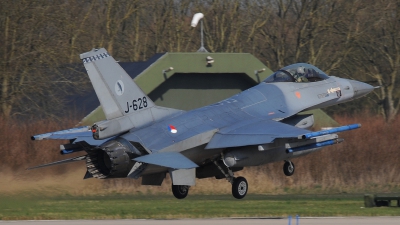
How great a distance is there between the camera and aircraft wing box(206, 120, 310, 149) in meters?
18.1

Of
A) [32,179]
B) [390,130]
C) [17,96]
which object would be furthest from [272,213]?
[17,96]

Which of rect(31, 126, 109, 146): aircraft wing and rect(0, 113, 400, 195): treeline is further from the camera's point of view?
rect(0, 113, 400, 195): treeline

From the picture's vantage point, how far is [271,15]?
42.9 meters

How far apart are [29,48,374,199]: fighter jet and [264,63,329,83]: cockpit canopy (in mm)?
33

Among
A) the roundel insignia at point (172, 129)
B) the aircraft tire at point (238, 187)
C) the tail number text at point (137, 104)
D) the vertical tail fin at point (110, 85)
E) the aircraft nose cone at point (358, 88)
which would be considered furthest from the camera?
the aircraft nose cone at point (358, 88)

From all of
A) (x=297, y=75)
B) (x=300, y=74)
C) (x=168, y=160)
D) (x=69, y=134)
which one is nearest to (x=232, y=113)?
(x=297, y=75)

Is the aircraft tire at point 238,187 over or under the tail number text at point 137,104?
under

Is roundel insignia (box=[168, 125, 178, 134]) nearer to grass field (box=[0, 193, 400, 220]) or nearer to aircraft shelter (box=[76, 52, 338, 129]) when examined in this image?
grass field (box=[0, 193, 400, 220])

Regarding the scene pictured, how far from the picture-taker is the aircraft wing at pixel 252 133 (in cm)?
1811

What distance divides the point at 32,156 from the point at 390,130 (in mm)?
14651

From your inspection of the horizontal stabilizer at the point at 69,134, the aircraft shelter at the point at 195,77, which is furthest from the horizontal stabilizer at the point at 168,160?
the aircraft shelter at the point at 195,77

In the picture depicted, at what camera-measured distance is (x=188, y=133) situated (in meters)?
18.2

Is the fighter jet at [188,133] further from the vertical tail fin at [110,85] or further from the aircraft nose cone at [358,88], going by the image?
the aircraft nose cone at [358,88]

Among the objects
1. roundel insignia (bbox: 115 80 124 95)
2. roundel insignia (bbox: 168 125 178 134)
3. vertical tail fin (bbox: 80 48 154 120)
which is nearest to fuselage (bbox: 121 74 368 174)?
roundel insignia (bbox: 168 125 178 134)
